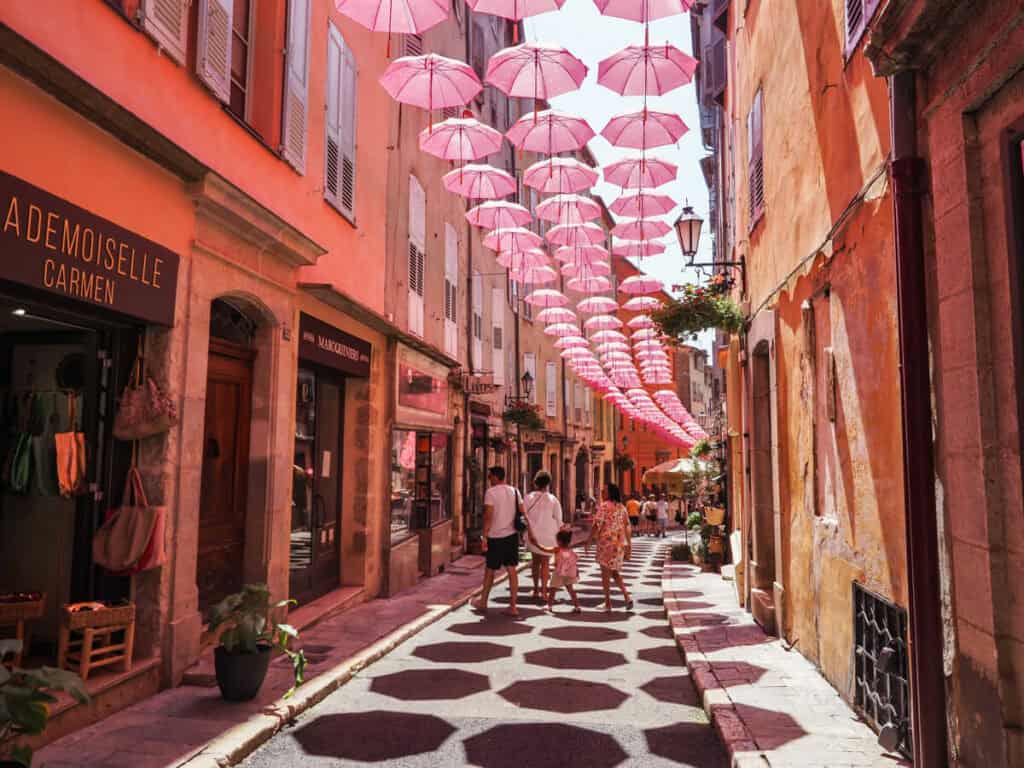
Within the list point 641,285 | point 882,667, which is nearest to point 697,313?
point 641,285

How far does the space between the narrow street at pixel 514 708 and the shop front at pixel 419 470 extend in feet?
10.3

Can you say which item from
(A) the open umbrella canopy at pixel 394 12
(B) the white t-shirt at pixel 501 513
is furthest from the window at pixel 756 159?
(B) the white t-shirt at pixel 501 513

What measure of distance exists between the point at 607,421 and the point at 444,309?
27540 mm

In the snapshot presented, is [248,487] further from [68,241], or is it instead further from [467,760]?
[467,760]

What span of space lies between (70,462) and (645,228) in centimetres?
894

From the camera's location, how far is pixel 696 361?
59344 millimetres

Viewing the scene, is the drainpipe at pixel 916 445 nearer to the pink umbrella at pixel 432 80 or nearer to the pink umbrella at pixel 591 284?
the pink umbrella at pixel 432 80

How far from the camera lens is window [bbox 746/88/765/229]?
8961mm

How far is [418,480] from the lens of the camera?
13219 millimetres

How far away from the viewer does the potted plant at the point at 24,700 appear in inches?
114

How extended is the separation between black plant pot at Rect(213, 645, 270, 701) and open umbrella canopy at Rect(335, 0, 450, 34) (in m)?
5.48

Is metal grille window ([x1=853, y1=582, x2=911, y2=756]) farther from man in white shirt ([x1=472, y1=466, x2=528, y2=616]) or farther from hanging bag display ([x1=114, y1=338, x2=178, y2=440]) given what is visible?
man in white shirt ([x1=472, y1=466, x2=528, y2=616])

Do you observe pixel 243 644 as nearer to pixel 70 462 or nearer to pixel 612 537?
pixel 70 462

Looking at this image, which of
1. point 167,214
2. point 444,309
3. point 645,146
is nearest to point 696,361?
point 444,309
